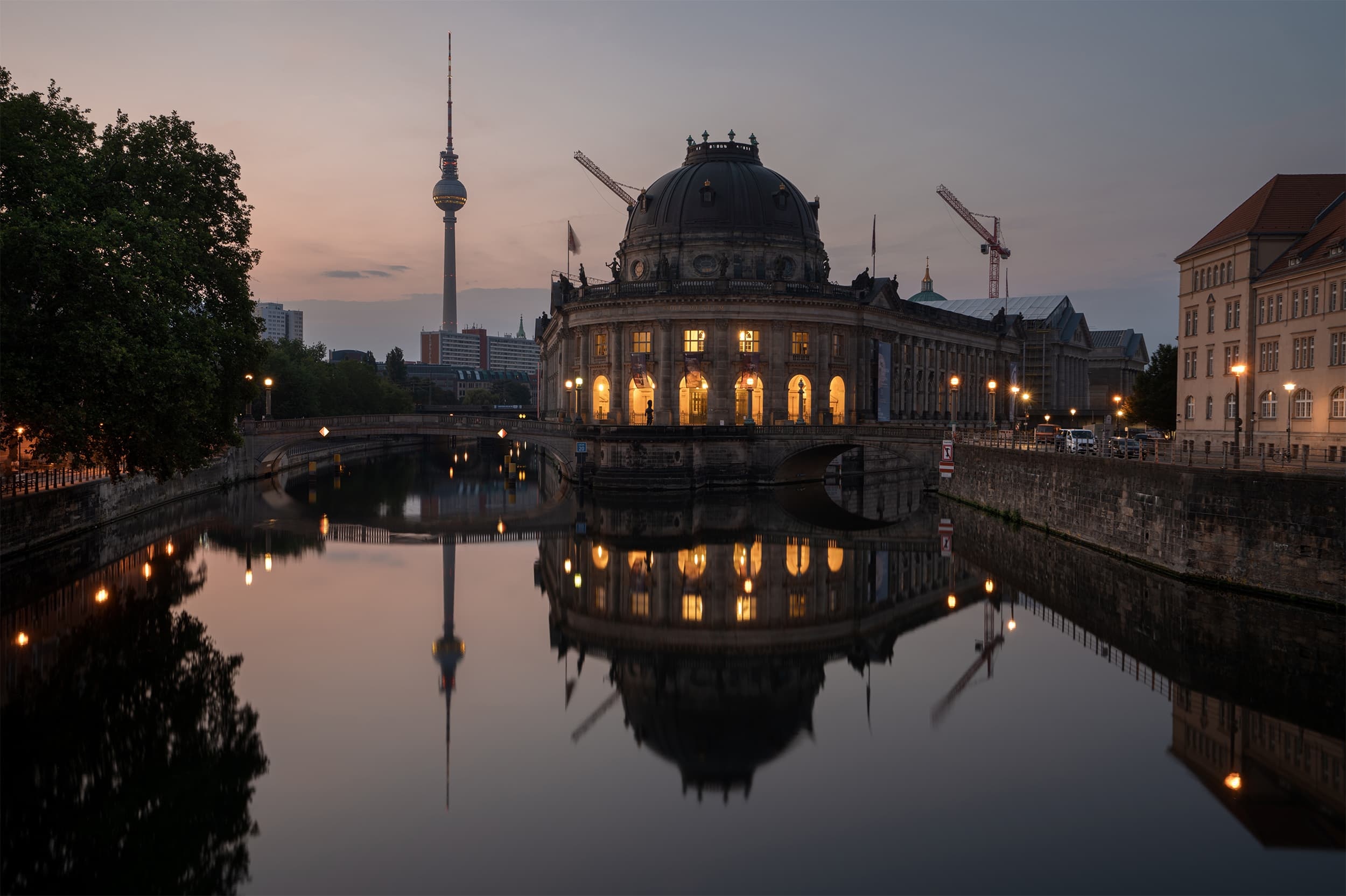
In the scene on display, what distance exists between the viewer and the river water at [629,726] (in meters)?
16.1

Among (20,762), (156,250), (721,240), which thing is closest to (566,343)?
(721,240)

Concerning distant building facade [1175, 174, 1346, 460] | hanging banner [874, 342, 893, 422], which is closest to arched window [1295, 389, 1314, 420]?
distant building facade [1175, 174, 1346, 460]

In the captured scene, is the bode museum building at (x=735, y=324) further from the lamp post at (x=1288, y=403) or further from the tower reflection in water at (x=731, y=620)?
the lamp post at (x=1288, y=403)

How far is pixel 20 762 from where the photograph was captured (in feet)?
63.4

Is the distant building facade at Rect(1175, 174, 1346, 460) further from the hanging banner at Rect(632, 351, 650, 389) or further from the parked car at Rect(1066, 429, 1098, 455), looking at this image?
the hanging banner at Rect(632, 351, 650, 389)

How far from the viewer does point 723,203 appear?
9906 centimetres

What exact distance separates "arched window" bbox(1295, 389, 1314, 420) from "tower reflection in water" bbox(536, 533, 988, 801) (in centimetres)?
2099

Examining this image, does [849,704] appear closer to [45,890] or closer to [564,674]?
[564,674]

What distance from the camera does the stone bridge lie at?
71438 millimetres

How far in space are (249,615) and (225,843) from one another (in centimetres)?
1764

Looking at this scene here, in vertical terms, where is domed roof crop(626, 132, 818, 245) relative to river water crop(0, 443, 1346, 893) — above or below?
above

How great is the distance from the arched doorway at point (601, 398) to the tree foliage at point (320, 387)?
28783mm

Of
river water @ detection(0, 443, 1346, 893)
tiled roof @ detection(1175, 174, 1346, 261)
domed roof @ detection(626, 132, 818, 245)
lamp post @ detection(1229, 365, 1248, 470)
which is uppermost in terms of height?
domed roof @ detection(626, 132, 818, 245)

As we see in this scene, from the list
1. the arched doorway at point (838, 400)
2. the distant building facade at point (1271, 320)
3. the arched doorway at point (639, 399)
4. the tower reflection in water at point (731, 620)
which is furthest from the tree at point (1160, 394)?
the arched doorway at point (639, 399)
